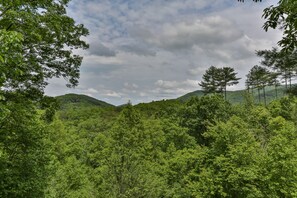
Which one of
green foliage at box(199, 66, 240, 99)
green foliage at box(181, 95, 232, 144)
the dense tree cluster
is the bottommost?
the dense tree cluster

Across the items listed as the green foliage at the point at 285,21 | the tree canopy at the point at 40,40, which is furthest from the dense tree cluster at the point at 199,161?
the green foliage at the point at 285,21

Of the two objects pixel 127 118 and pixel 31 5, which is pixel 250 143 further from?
pixel 127 118

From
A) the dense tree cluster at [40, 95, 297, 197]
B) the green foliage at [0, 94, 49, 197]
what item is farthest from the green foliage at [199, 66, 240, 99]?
the green foliage at [0, 94, 49, 197]

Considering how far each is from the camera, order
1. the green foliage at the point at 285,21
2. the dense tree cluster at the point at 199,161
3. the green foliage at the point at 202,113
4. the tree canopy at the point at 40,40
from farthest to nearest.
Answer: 1. the green foliage at the point at 202,113
2. the dense tree cluster at the point at 199,161
3. the tree canopy at the point at 40,40
4. the green foliage at the point at 285,21

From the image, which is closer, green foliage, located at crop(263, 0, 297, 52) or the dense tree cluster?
green foliage, located at crop(263, 0, 297, 52)

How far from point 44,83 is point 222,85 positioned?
41891 mm

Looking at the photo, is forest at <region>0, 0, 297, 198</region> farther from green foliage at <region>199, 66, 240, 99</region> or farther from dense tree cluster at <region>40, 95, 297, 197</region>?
green foliage at <region>199, 66, 240, 99</region>

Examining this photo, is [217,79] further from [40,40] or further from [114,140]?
[40,40]

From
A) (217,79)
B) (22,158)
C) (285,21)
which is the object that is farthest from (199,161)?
(217,79)

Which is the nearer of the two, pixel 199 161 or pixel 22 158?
pixel 22 158

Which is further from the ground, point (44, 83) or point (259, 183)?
point (44, 83)

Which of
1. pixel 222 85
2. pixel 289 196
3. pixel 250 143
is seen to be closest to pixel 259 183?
pixel 289 196

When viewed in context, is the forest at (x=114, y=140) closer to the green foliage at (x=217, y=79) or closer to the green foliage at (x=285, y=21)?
the green foliage at (x=285, y=21)

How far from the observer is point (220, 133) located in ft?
58.4
